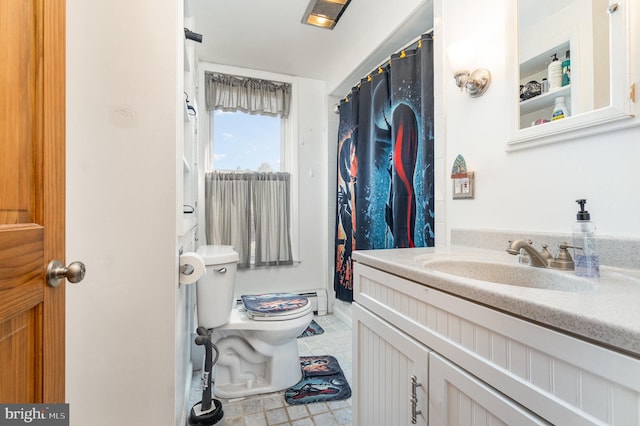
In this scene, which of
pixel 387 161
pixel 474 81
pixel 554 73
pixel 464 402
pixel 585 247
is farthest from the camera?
pixel 387 161

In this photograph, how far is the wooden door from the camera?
1.63ft

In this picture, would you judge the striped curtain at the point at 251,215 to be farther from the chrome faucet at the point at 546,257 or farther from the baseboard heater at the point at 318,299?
the chrome faucet at the point at 546,257

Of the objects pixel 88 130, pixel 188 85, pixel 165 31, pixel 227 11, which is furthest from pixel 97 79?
pixel 227 11

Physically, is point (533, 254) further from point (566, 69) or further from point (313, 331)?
point (313, 331)

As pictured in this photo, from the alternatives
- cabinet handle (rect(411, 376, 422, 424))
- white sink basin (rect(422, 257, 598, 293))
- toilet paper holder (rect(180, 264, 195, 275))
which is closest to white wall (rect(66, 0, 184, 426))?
toilet paper holder (rect(180, 264, 195, 275))

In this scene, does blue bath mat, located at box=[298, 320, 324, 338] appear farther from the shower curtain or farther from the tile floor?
the tile floor

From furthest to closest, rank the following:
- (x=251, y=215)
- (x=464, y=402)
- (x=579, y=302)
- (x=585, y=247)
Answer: (x=251, y=215) → (x=585, y=247) → (x=464, y=402) → (x=579, y=302)

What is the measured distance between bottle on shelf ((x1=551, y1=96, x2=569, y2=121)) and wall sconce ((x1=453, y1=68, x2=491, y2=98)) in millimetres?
307

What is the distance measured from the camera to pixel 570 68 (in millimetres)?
957

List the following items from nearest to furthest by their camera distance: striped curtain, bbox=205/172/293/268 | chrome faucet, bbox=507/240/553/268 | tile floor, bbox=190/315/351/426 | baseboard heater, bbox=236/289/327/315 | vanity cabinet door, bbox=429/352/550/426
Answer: vanity cabinet door, bbox=429/352/550/426 < chrome faucet, bbox=507/240/553/268 < tile floor, bbox=190/315/351/426 < striped curtain, bbox=205/172/293/268 < baseboard heater, bbox=236/289/327/315

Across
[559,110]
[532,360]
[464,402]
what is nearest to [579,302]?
[532,360]

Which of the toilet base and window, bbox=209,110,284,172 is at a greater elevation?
window, bbox=209,110,284,172

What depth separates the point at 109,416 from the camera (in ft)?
3.35
